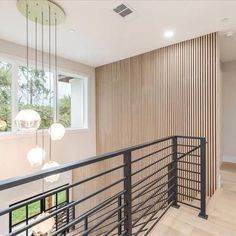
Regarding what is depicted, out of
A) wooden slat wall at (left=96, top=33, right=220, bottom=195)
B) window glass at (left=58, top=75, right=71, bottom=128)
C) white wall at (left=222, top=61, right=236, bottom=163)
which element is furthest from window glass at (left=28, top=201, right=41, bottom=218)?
white wall at (left=222, top=61, right=236, bottom=163)

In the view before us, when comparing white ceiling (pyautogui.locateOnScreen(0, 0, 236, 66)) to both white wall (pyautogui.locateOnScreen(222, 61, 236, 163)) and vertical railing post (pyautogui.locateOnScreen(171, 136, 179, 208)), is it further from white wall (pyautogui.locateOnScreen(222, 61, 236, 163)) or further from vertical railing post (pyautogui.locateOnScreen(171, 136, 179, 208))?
vertical railing post (pyautogui.locateOnScreen(171, 136, 179, 208))

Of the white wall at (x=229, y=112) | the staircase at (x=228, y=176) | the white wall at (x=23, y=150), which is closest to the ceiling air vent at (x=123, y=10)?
the white wall at (x=23, y=150)

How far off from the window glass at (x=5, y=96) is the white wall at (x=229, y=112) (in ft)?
17.5

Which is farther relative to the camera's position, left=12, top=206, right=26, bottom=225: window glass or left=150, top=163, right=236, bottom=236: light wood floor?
left=12, top=206, right=26, bottom=225: window glass

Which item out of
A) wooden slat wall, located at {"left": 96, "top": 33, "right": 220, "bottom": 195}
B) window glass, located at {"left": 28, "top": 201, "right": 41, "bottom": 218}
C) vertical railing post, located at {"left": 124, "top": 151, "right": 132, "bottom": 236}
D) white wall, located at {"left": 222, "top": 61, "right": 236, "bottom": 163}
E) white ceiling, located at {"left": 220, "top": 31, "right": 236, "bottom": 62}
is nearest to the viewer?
vertical railing post, located at {"left": 124, "top": 151, "right": 132, "bottom": 236}

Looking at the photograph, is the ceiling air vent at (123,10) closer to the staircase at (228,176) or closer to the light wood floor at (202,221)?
the light wood floor at (202,221)

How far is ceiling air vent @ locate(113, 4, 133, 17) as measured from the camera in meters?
2.55

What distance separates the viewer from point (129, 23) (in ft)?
9.87

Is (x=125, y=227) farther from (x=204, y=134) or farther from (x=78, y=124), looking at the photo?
(x=78, y=124)

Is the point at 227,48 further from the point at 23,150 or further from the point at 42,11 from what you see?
the point at 23,150

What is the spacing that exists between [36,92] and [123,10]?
2591mm

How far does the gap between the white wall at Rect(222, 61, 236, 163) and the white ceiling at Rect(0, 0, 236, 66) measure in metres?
1.32

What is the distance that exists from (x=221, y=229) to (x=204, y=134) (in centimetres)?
167

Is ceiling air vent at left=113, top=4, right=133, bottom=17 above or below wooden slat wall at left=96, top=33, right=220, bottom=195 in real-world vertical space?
above
